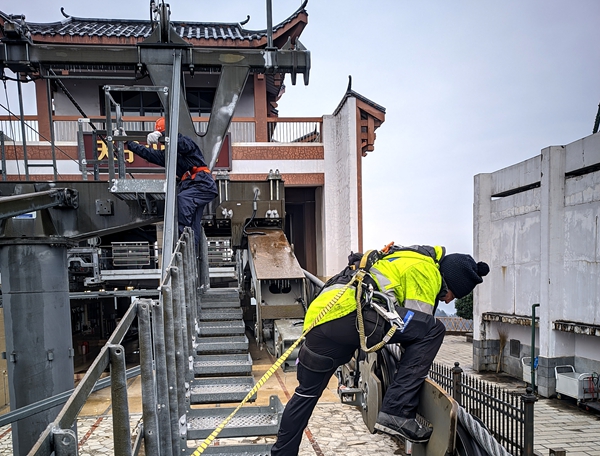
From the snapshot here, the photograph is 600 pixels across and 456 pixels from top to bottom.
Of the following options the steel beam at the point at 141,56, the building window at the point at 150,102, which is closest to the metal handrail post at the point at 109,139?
the steel beam at the point at 141,56

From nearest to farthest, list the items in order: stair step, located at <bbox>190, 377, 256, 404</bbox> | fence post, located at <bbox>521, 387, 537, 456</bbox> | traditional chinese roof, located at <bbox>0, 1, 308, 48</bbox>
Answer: stair step, located at <bbox>190, 377, 256, 404</bbox>, fence post, located at <bbox>521, 387, 537, 456</bbox>, traditional chinese roof, located at <bbox>0, 1, 308, 48</bbox>

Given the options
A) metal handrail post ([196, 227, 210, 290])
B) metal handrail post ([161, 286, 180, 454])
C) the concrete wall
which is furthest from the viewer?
the concrete wall

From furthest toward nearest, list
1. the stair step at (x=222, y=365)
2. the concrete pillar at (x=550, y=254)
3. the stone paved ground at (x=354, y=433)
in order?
the concrete pillar at (x=550, y=254)
the stone paved ground at (x=354, y=433)
the stair step at (x=222, y=365)

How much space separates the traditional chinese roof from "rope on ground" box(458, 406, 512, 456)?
12.5 m

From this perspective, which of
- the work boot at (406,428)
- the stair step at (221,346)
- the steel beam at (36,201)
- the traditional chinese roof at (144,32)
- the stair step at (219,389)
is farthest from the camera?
the traditional chinese roof at (144,32)

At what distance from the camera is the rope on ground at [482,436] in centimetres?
204

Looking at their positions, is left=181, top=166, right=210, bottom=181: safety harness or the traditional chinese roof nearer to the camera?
left=181, top=166, right=210, bottom=181: safety harness

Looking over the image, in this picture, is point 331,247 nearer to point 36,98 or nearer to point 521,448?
point 521,448

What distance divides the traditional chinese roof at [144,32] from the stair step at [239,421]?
452 inches

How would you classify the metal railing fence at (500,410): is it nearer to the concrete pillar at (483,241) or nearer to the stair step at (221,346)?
the stair step at (221,346)

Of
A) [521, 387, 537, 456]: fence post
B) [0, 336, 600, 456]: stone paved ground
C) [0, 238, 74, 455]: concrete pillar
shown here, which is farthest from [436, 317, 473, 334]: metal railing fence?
[0, 238, 74, 455]: concrete pillar

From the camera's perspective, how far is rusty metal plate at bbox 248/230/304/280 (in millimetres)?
6949

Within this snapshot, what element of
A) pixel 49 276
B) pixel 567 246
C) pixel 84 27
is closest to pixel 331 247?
pixel 567 246

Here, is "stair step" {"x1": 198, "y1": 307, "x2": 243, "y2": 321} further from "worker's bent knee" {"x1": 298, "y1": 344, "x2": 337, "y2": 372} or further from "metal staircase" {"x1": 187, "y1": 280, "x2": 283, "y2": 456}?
"worker's bent knee" {"x1": 298, "y1": 344, "x2": 337, "y2": 372}
